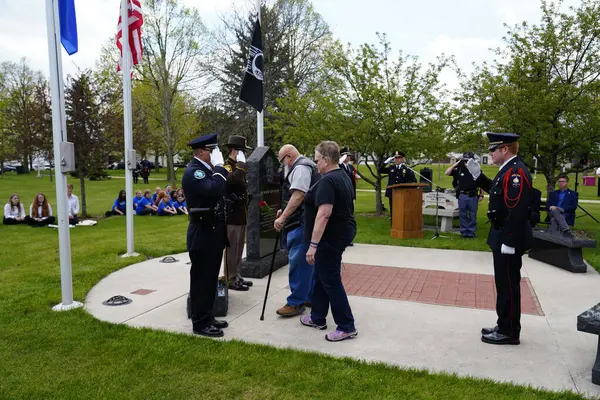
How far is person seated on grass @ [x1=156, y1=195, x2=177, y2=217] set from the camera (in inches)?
625

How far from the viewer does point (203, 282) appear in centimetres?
463

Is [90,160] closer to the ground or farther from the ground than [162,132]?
closer to the ground

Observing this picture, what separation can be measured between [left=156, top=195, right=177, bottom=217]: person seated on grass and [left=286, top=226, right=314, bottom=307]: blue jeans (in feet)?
36.7

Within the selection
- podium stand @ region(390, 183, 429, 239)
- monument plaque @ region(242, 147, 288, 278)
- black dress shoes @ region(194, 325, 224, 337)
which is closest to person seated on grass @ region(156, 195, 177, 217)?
podium stand @ region(390, 183, 429, 239)

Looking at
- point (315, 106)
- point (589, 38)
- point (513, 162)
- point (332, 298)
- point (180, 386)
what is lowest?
point (180, 386)

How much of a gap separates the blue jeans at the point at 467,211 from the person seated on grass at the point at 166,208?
9.64 metres

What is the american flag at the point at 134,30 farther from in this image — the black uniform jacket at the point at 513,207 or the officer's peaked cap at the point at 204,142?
the black uniform jacket at the point at 513,207

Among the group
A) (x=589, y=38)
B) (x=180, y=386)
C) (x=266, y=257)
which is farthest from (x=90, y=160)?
(x=589, y=38)

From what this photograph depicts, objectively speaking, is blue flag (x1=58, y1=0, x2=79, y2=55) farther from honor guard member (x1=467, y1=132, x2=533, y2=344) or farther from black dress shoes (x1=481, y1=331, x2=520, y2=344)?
black dress shoes (x1=481, y1=331, x2=520, y2=344)

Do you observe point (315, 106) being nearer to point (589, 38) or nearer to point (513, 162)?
point (589, 38)

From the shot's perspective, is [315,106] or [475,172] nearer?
[475,172]

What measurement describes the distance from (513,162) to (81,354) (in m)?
4.37

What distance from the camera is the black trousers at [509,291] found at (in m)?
4.35

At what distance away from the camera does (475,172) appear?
5176 mm
